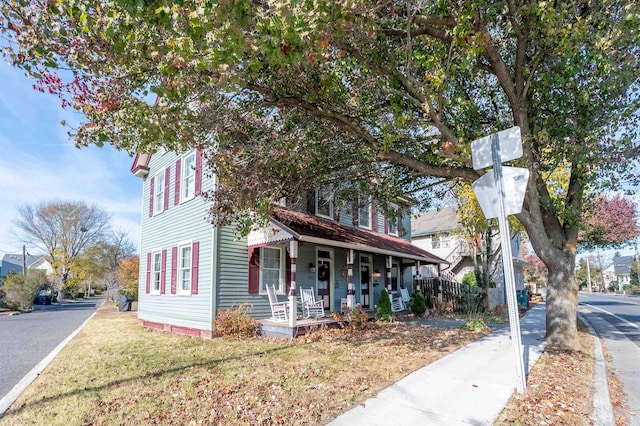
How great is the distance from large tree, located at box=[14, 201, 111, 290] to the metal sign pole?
43.9 meters

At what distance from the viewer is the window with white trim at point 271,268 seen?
1199 centimetres

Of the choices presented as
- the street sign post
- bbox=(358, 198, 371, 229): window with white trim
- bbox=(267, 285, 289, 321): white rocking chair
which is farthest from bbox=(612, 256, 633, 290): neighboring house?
the street sign post

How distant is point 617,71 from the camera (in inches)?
240

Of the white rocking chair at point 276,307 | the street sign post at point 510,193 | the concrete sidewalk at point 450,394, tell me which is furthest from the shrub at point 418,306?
the street sign post at point 510,193

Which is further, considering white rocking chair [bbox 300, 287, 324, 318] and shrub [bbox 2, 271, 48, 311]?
shrub [bbox 2, 271, 48, 311]

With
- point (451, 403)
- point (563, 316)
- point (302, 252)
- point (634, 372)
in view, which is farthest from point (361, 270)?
point (451, 403)

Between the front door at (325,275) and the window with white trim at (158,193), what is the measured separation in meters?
6.54

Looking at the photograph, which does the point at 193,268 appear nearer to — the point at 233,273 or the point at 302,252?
the point at 233,273

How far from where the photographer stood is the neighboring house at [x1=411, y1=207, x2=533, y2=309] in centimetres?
2356

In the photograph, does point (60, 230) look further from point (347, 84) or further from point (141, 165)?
point (347, 84)

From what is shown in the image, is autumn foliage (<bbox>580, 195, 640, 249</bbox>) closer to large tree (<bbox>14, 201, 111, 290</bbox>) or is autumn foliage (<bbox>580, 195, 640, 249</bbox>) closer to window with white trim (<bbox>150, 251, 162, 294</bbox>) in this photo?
window with white trim (<bbox>150, 251, 162, 294</bbox>)

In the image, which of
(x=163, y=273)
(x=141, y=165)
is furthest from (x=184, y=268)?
(x=141, y=165)

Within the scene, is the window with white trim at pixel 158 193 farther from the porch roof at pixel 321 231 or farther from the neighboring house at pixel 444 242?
the neighboring house at pixel 444 242

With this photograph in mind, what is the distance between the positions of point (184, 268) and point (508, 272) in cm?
1044
